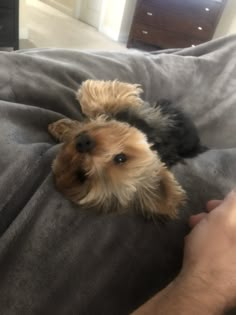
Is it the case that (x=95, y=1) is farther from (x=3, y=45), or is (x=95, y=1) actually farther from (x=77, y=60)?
(x=77, y=60)

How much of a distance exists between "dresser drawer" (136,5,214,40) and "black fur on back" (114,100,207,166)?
292 centimetres

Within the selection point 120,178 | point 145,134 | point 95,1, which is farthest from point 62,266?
point 95,1

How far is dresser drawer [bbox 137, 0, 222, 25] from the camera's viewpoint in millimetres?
3699

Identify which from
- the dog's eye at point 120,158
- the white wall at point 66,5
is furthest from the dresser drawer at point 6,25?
the dog's eye at point 120,158

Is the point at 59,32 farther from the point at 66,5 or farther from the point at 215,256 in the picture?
the point at 215,256

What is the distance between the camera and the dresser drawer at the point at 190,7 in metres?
3.70

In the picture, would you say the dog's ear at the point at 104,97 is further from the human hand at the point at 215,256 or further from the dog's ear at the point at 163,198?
the human hand at the point at 215,256

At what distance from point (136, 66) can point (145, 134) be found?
42cm

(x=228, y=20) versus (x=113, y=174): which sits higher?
(x=113, y=174)

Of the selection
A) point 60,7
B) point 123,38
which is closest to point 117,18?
point 123,38

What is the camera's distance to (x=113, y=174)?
93cm

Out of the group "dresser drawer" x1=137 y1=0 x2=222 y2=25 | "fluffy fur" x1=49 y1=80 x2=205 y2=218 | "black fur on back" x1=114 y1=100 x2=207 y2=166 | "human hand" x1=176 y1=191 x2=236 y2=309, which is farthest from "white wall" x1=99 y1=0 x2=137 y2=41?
"human hand" x1=176 y1=191 x2=236 y2=309

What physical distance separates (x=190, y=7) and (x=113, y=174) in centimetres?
343

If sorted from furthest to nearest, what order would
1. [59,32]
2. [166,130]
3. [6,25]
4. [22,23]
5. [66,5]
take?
[66,5] < [59,32] < [22,23] < [6,25] < [166,130]
